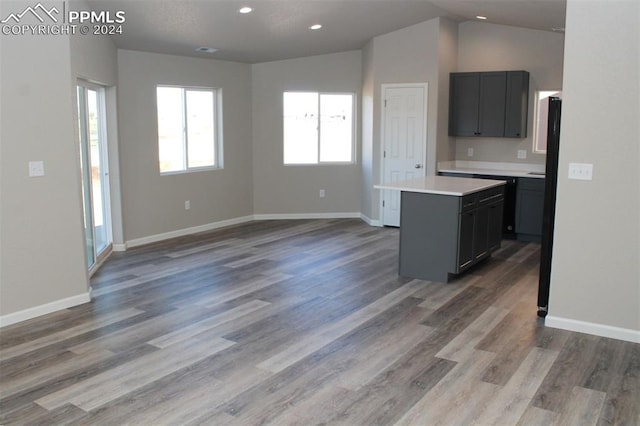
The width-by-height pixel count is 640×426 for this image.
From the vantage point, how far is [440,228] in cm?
537

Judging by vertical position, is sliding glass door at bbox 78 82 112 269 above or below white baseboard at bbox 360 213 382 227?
above

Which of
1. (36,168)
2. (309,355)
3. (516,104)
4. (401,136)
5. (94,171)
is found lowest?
(309,355)

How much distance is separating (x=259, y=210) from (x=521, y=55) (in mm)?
4426

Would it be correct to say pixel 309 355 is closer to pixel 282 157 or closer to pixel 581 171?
pixel 581 171

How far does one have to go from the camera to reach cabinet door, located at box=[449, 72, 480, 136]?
779cm

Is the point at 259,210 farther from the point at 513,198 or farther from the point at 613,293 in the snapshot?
the point at 613,293

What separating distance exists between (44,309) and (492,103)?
5.97 meters

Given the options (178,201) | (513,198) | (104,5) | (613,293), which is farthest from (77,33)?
(513,198)

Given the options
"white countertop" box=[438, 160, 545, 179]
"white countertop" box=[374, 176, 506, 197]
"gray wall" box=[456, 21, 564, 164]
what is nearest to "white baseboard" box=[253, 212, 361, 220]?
"white countertop" box=[438, 160, 545, 179]

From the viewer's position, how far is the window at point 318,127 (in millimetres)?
8859

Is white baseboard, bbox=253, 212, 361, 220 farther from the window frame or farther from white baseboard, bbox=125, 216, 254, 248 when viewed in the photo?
the window frame

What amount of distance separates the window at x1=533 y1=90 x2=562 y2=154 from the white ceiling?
35.5 inches

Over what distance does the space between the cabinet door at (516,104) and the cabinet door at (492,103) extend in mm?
64

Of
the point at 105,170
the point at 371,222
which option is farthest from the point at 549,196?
the point at 105,170
